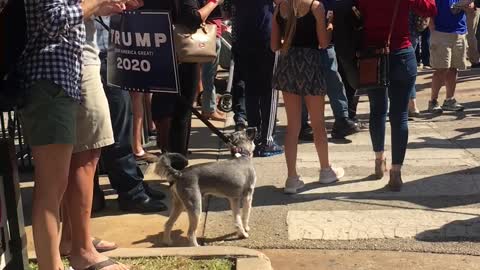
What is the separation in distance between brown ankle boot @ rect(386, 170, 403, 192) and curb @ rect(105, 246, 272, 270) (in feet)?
6.08

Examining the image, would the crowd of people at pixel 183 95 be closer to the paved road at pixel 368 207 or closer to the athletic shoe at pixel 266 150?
the athletic shoe at pixel 266 150

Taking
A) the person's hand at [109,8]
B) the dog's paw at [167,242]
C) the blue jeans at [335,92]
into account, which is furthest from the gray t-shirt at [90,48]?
the blue jeans at [335,92]

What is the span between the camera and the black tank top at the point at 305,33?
220 inches

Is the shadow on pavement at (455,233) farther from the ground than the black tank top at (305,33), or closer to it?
closer to it

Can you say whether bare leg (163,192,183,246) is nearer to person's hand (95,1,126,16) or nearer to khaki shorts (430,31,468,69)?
person's hand (95,1,126,16)

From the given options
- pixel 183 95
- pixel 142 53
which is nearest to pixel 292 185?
pixel 183 95

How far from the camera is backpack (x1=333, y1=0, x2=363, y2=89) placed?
5.47 m

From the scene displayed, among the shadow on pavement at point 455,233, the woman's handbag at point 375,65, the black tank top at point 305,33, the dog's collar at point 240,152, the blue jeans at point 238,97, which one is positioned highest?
the black tank top at point 305,33

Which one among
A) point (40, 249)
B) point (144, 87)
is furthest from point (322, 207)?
point (40, 249)

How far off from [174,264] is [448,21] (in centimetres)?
631

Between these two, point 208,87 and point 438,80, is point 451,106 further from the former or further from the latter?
point 208,87

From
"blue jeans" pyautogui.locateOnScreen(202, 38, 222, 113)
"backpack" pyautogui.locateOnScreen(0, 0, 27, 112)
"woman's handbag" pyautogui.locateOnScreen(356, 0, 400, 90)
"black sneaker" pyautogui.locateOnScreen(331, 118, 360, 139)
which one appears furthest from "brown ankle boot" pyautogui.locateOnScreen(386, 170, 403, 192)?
"blue jeans" pyautogui.locateOnScreen(202, 38, 222, 113)

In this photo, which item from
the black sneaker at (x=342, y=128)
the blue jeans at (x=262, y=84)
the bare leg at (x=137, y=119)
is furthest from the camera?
the black sneaker at (x=342, y=128)

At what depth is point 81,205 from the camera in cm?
372
